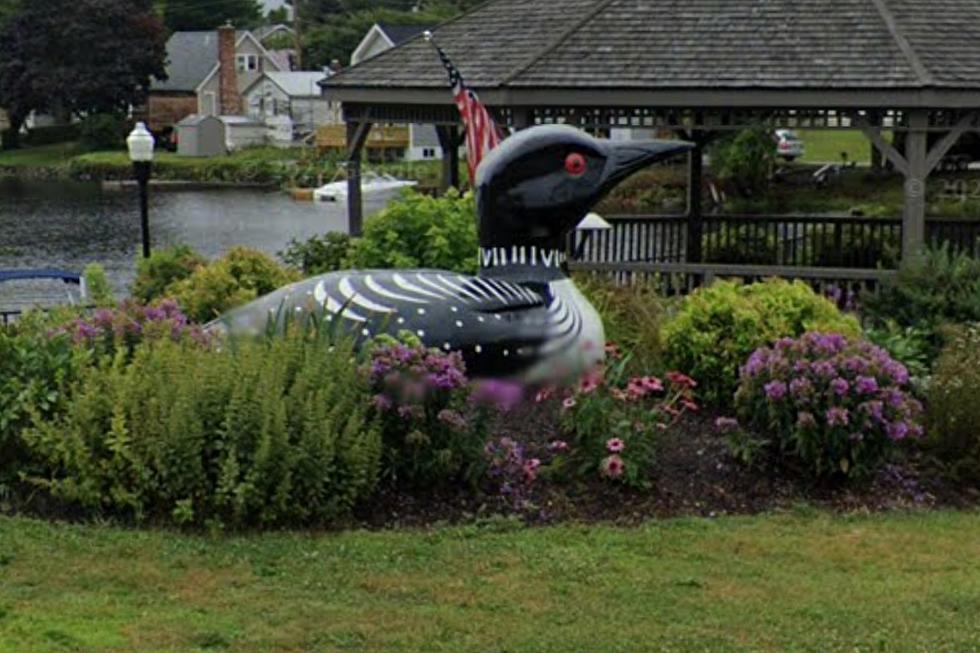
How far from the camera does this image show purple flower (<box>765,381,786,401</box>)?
846cm

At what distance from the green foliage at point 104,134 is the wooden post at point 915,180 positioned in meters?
66.4

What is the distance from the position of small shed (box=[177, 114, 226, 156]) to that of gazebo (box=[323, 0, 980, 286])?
191 feet

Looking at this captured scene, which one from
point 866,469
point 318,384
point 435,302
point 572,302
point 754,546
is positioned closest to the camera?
point 754,546

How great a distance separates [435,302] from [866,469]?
277cm

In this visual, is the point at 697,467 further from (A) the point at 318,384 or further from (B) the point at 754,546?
(A) the point at 318,384

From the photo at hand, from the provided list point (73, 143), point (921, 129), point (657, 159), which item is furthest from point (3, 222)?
point (657, 159)

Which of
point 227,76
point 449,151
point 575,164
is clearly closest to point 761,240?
point 449,151

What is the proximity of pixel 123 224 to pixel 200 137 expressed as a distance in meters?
29.0

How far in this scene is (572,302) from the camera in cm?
970

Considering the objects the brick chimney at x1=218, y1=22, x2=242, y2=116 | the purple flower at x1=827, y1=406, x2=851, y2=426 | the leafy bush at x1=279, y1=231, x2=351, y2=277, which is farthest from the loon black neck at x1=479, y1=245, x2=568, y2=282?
the brick chimney at x1=218, y1=22, x2=242, y2=116

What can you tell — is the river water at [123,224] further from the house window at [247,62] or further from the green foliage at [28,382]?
the house window at [247,62]

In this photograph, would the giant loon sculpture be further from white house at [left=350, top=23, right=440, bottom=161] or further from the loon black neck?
white house at [left=350, top=23, right=440, bottom=161]

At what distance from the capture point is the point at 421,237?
13250 millimetres

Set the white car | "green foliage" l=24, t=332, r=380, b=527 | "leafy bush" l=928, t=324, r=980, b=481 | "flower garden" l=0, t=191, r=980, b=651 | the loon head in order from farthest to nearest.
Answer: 1. the white car
2. the loon head
3. "leafy bush" l=928, t=324, r=980, b=481
4. "green foliage" l=24, t=332, r=380, b=527
5. "flower garden" l=0, t=191, r=980, b=651
